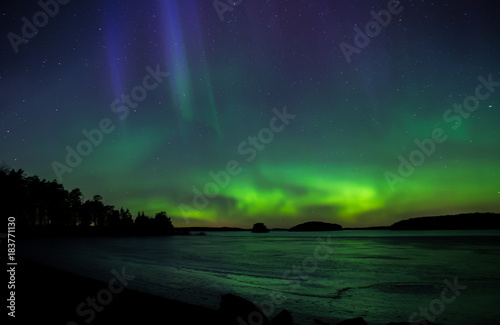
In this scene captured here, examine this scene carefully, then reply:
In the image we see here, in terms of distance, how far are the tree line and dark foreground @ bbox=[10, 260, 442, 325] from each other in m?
64.3

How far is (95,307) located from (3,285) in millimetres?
5849

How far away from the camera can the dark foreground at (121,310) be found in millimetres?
7883

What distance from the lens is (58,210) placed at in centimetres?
11238

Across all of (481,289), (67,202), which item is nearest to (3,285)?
(481,289)

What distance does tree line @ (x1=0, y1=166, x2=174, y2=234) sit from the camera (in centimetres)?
7456

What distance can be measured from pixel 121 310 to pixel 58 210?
12272 cm

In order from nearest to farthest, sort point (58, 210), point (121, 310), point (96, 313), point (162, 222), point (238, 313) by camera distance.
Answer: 1. point (238, 313)
2. point (96, 313)
3. point (121, 310)
4. point (58, 210)
5. point (162, 222)

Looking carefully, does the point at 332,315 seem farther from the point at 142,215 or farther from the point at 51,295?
the point at 142,215

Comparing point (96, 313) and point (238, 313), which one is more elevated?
point (96, 313)

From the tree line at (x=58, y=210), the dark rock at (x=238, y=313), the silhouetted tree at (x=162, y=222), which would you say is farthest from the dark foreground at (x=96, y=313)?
the silhouetted tree at (x=162, y=222)

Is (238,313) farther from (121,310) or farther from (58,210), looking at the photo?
(58,210)

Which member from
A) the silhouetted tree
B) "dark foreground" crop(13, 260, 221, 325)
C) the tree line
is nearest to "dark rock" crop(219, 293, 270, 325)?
"dark foreground" crop(13, 260, 221, 325)

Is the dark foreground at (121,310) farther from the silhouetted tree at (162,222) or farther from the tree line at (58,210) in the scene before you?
the silhouetted tree at (162,222)

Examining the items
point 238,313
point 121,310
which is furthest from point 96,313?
point 238,313
